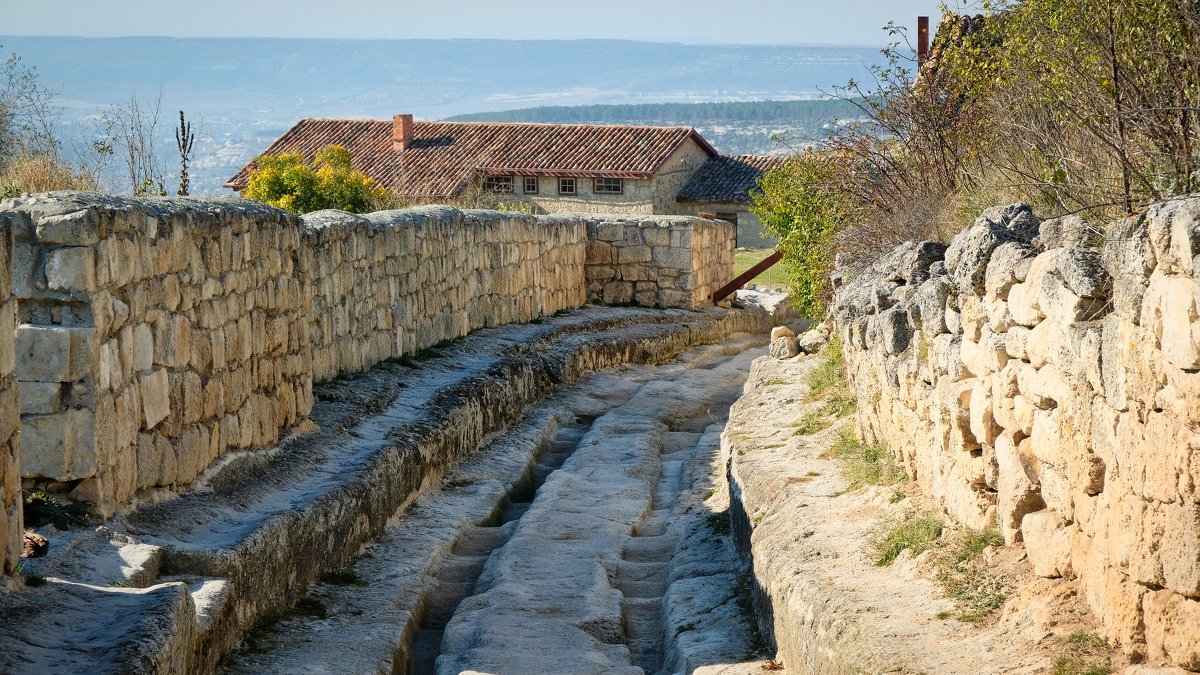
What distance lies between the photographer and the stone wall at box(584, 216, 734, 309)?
1900 centimetres

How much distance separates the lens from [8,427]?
202 inches

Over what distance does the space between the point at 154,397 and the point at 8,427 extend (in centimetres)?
168

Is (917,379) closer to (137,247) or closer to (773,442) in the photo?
(773,442)

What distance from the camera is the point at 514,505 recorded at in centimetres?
1020

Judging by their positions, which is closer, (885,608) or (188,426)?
(885,608)

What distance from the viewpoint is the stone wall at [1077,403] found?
3.94 meters

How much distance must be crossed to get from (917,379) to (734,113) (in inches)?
5333

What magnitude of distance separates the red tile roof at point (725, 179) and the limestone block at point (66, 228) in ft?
116

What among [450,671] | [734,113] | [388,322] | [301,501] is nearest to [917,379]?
[450,671]

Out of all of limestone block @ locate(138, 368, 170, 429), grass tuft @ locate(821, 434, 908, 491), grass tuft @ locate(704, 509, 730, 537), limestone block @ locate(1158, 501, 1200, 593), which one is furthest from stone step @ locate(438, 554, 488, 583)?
limestone block @ locate(1158, 501, 1200, 593)

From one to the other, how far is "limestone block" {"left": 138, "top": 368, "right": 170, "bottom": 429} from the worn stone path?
1211 millimetres

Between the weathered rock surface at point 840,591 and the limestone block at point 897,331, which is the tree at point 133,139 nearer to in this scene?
the weathered rock surface at point 840,591

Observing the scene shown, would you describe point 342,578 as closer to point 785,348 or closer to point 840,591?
point 840,591

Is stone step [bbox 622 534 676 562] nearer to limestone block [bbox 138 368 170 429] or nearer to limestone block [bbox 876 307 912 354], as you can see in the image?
limestone block [bbox 876 307 912 354]
